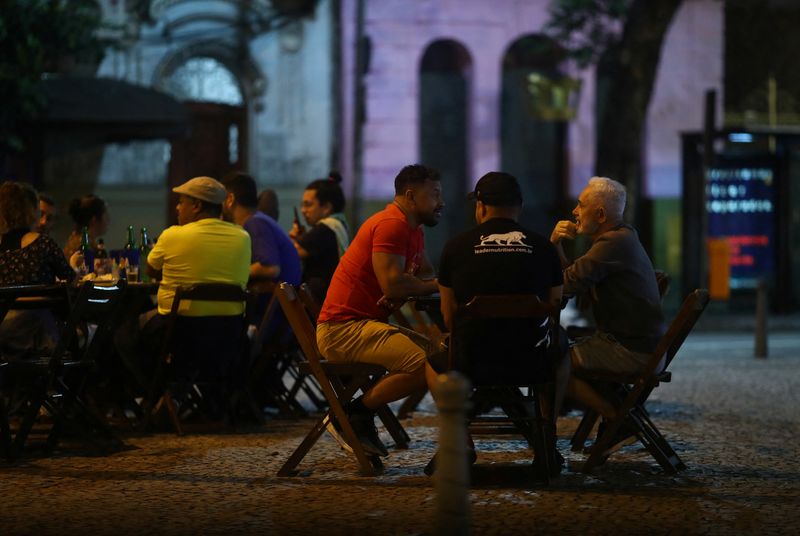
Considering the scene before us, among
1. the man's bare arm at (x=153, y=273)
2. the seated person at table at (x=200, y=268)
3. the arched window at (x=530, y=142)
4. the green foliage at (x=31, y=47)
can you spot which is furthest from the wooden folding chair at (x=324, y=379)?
the arched window at (x=530, y=142)

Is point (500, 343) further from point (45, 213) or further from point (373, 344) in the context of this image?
point (45, 213)

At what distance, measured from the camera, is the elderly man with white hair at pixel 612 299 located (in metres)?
9.19

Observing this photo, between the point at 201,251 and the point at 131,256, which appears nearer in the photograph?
the point at 201,251

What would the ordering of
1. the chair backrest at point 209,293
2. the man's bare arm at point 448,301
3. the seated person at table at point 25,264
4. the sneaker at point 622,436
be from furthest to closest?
the chair backrest at point 209,293 < the seated person at table at point 25,264 < the sneaker at point 622,436 < the man's bare arm at point 448,301

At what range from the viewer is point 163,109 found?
19.8m

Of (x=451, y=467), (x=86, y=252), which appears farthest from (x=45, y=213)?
(x=451, y=467)

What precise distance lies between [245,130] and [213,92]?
0.73 metres

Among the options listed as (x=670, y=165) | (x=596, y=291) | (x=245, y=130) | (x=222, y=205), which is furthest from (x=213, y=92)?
(x=596, y=291)

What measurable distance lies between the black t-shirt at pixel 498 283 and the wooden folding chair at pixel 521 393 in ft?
0.12

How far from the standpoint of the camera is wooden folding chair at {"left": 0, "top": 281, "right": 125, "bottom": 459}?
30.9 feet

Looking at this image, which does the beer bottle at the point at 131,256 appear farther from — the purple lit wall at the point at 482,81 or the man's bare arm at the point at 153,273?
the purple lit wall at the point at 482,81

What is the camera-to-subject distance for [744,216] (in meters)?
25.5

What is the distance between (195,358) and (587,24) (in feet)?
54.8

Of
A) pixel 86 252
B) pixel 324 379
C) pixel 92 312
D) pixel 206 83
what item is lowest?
pixel 324 379
